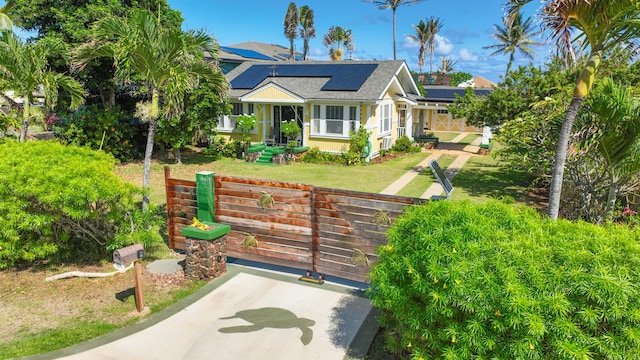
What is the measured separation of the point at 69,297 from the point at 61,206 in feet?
5.30

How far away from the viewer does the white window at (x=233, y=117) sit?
986 inches

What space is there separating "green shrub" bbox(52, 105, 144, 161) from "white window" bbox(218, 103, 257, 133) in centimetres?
593

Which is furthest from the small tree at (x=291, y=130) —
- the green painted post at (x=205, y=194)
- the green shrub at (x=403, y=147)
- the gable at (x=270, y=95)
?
the green painted post at (x=205, y=194)

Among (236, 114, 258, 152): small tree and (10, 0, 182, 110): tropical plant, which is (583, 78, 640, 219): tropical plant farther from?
(236, 114, 258, 152): small tree

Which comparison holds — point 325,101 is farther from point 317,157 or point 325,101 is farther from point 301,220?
point 301,220

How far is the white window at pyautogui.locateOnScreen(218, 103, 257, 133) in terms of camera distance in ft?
82.2

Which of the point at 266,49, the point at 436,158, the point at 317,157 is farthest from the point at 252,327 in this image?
the point at 266,49

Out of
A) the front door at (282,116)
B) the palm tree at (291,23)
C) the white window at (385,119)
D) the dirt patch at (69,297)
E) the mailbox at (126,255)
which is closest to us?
the mailbox at (126,255)

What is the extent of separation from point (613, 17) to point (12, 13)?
23.9 metres

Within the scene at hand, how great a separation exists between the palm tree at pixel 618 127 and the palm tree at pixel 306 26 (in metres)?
57.6

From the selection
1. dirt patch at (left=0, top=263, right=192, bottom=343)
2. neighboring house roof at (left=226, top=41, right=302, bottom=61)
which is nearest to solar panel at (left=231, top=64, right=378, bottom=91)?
dirt patch at (left=0, top=263, right=192, bottom=343)

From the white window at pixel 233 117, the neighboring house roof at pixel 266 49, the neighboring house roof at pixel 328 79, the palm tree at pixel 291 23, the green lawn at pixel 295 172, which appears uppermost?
the palm tree at pixel 291 23

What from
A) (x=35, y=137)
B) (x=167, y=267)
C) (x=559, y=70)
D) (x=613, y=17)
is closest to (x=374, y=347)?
(x=167, y=267)

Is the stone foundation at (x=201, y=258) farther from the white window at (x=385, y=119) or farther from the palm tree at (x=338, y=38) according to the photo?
the palm tree at (x=338, y=38)
